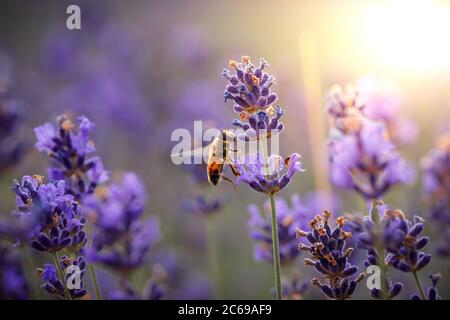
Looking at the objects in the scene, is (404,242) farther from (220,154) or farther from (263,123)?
(220,154)

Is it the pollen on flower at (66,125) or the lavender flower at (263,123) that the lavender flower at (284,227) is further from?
the pollen on flower at (66,125)

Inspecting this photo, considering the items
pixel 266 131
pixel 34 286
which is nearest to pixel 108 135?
pixel 34 286

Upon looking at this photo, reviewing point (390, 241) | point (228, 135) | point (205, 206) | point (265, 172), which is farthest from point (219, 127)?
point (390, 241)

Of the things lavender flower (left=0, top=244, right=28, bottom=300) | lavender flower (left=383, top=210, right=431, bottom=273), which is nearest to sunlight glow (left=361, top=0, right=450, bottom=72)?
lavender flower (left=383, top=210, right=431, bottom=273)

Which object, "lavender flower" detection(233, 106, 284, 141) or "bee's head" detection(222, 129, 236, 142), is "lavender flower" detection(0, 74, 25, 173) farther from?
"lavender flower" detection(233, 106, 284, 141)

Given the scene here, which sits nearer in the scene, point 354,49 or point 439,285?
point 439,285
